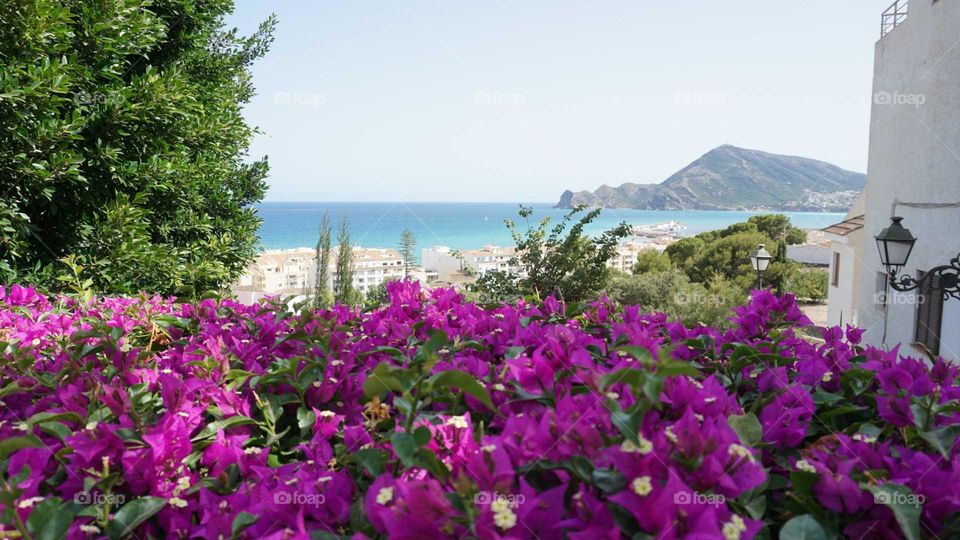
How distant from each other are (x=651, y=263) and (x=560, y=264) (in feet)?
46.0

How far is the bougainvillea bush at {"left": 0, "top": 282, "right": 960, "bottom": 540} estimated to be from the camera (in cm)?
59

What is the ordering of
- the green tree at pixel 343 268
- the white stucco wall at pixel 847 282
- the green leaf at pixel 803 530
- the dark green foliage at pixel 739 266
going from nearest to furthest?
the green leaf at pixel 803 530 < the white stucco wall at pixel 847 282 < the green tree at pixel 343 268 < the dark green foliage at pixel 739 266

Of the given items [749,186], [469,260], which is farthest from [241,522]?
[749,186]

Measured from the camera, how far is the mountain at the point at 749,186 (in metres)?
60.5

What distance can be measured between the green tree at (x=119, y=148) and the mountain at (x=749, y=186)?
54.5m

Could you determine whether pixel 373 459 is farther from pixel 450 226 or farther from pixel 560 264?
pixel 450 226

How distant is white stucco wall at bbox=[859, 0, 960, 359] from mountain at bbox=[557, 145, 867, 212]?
5080cm

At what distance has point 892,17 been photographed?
746 cm

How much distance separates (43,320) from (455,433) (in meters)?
1.65

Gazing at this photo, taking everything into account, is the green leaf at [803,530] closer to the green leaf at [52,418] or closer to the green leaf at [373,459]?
the green leaf at [373,459]

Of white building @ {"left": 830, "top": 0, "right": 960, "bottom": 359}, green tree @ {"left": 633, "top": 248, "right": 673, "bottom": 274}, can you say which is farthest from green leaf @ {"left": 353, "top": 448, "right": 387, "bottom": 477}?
green tree @ {"left": 633, "top": 248, "right": 673, "bottom": 274}

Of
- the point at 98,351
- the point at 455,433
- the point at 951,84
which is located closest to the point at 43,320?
the point at 98,351

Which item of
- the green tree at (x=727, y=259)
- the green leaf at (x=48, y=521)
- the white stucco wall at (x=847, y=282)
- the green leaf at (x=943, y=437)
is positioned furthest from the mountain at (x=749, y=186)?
the green leaf at (x=48, y=521)

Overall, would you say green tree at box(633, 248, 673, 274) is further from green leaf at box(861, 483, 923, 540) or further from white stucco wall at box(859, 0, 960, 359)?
green leaf at box(861, 483, 923, 540)
